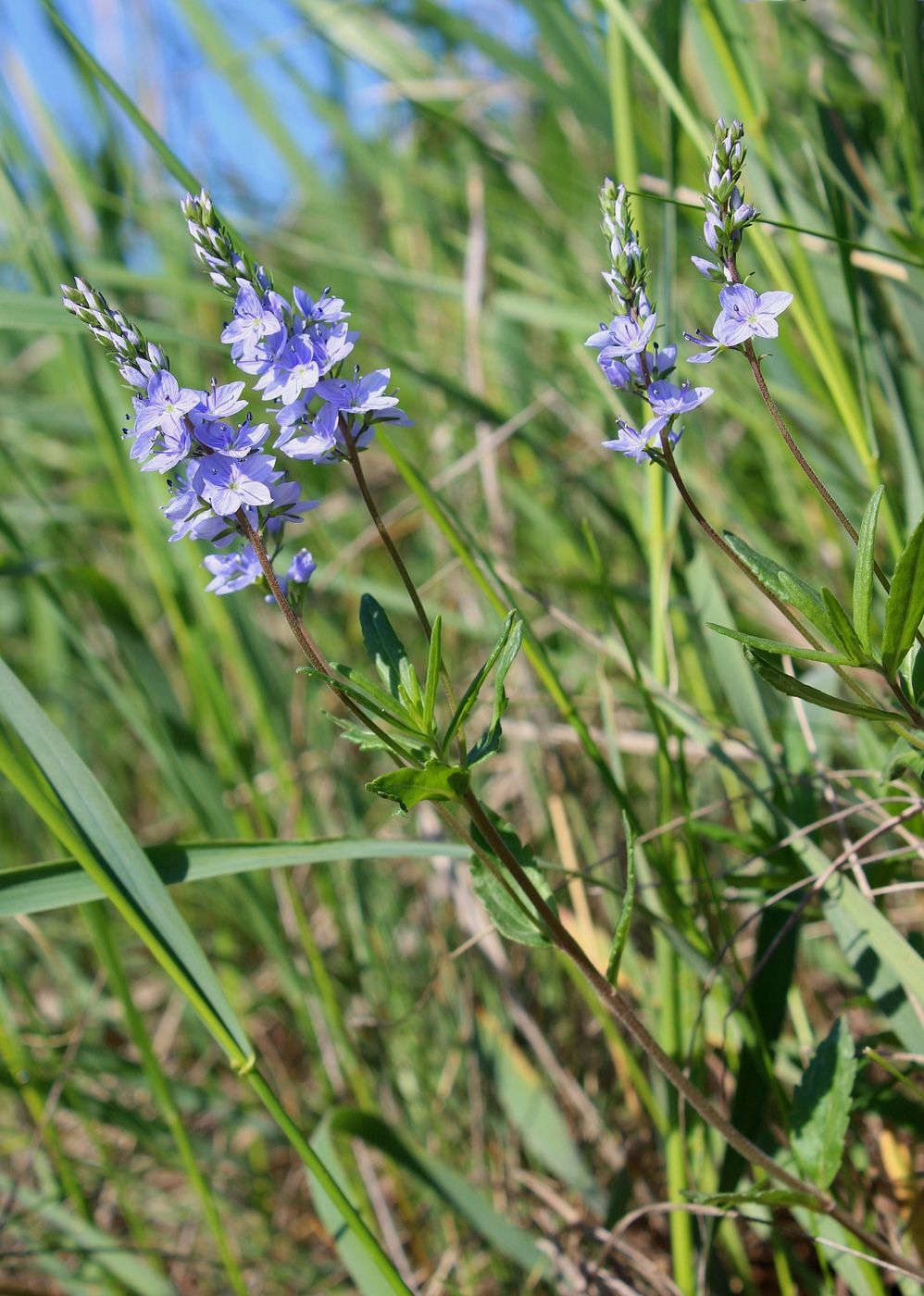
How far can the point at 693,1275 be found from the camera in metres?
1.81

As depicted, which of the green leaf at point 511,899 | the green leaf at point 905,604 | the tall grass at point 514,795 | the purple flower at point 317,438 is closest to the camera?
the green leaf at point 905,604

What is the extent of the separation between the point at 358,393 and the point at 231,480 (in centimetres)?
21

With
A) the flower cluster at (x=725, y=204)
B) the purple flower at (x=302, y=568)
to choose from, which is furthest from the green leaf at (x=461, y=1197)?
the flower cluster at (x=725, y=204)

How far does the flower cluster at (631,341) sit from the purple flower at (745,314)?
7 cm

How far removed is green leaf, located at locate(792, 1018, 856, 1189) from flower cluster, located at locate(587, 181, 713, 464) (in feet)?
2.95

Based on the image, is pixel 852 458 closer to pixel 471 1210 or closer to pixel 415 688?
pixel 415 688

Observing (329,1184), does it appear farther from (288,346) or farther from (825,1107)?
(288,346)

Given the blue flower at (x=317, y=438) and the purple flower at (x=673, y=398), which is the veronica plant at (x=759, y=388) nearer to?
the purple flower at (x=673, y=398)

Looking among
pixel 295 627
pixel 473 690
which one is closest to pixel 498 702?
pixel 473 690

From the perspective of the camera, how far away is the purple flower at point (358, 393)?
1.29m

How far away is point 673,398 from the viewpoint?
129 centimetres

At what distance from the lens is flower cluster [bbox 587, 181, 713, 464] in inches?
48.7

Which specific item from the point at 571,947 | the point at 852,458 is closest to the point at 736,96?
the point at 852,458

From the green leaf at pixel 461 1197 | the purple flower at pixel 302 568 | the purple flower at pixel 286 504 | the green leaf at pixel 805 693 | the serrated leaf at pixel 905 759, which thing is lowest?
the green leaf at pixel 461 1197
